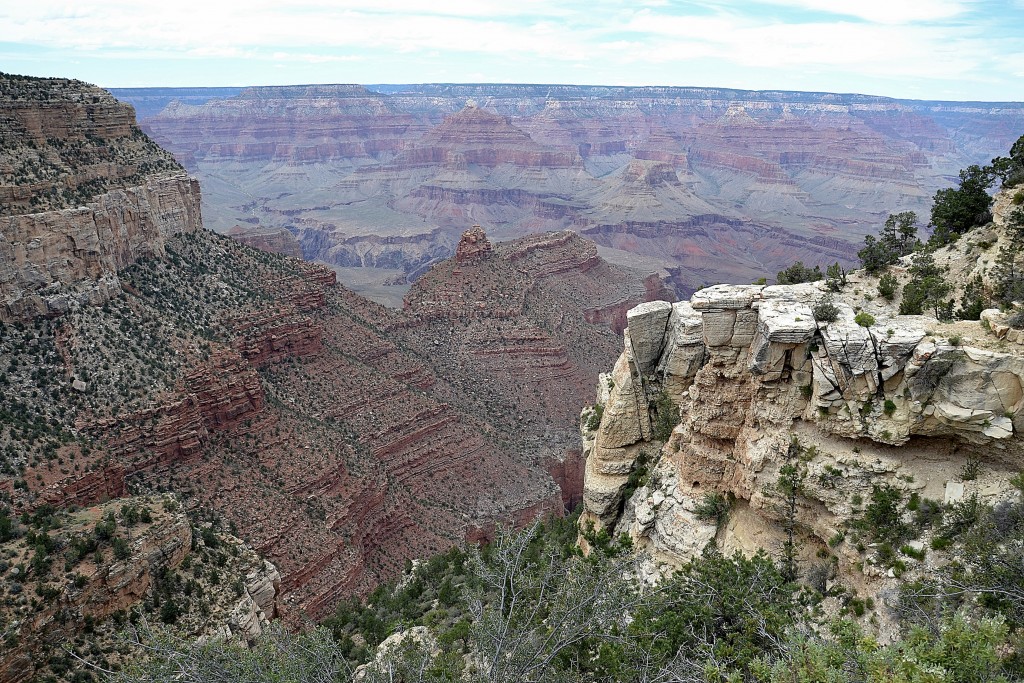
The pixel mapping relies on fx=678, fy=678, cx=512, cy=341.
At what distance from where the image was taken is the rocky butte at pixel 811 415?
17.2m

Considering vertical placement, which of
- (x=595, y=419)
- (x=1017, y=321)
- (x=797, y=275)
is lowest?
(x=595, y=419)

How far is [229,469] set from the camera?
39.3 meters

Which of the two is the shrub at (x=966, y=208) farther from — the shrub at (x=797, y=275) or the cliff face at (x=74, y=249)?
the cliff face at (x=74, y=249)

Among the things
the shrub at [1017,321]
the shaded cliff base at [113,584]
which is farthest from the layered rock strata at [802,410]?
the shaded cliff base at [113,584]

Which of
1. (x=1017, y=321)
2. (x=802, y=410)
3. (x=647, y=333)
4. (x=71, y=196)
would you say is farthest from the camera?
(x=71, y=196)

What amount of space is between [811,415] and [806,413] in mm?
157

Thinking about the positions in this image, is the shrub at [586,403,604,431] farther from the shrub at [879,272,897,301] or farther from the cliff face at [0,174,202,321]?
the cliff face at [0,174,202,321]

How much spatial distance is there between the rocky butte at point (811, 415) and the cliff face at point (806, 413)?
0.04 meters

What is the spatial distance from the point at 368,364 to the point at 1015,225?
45.8 meters

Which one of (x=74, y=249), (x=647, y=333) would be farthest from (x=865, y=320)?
(x=74, y=249)

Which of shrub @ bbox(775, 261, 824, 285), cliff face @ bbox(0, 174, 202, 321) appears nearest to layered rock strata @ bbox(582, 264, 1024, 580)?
shrub @ bbox(775, 261, 824, 285)

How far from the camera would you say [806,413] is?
19.0 m

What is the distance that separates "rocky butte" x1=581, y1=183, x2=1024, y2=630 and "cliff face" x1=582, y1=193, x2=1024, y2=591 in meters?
0.04

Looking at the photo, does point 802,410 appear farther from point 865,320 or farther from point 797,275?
point 797,275
